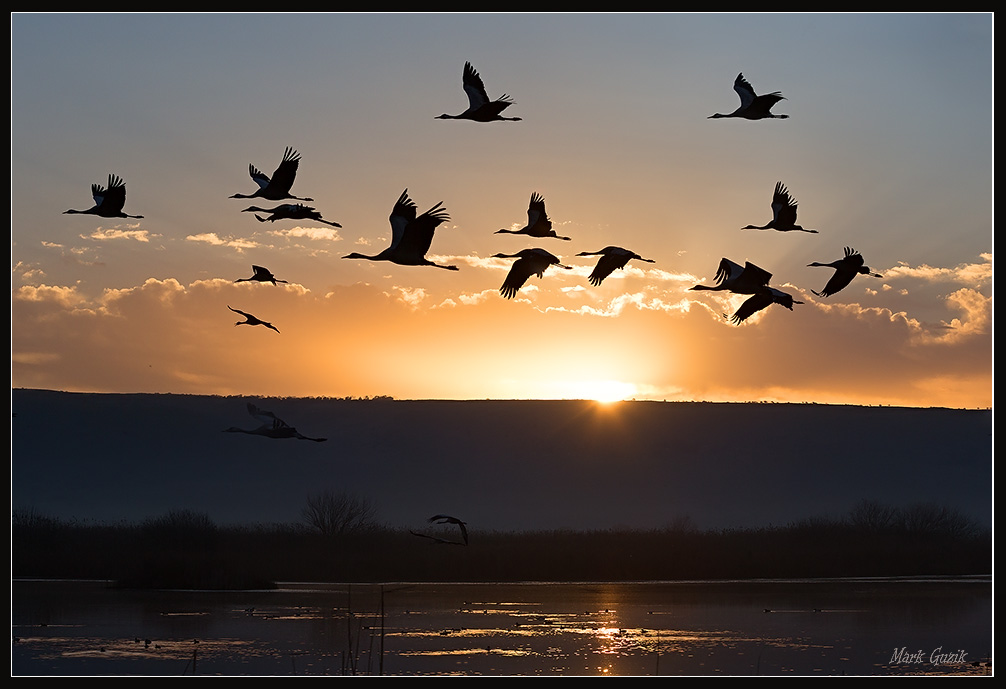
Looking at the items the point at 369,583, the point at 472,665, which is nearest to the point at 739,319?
the point at 472,665

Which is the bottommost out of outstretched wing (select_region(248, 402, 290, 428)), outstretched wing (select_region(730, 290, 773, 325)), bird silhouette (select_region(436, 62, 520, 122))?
outstretched wing (select_region(248, 402, 290, 428))

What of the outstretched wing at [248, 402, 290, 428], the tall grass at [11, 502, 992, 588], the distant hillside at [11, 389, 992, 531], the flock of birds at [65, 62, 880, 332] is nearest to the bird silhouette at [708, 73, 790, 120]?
the flock of birds at [65, 62, 880, 332]

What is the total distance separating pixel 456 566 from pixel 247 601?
9.86 metres

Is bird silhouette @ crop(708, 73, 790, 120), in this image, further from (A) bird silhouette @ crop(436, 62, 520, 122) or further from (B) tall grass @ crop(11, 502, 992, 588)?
(B) tall grass @ crop(11, 502, 992, 588)

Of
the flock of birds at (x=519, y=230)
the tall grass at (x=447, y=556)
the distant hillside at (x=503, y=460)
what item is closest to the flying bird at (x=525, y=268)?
the flock of birds at (x=519, y=230)

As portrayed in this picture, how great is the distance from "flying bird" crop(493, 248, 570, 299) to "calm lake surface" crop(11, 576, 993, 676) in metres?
6.01

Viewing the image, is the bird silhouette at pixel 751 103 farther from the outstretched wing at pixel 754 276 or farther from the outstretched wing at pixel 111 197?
the outstretched wing at pixel 111 197

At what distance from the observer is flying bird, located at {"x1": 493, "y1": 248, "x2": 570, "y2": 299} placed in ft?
76.1

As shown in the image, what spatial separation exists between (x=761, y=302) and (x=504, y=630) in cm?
1003

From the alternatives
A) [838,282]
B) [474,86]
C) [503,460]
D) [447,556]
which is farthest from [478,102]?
[503,460]

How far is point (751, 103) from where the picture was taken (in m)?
22.5

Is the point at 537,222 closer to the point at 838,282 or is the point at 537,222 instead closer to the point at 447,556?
the point at 838,282
